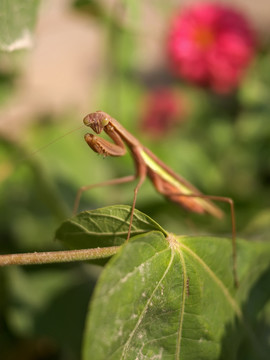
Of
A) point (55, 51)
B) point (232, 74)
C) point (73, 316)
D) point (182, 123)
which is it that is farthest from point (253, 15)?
point (73, 316)

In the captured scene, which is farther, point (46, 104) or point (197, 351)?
point (46, 104)

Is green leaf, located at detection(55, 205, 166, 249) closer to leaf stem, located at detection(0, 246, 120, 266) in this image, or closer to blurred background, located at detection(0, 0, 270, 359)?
leaf stem, located at detection(0, 246, 120, 266)

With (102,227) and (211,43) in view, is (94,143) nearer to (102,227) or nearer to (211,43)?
(102,227)

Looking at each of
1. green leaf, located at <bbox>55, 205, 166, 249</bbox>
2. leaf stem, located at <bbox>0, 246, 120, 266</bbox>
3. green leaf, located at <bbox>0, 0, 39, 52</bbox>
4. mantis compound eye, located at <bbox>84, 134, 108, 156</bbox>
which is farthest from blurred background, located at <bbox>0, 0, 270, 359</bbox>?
leaf stem, located at <bbox>0, 246, 120, 266</bbox>

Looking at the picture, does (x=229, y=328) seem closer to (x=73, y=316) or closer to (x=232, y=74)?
(x=73, y=316)

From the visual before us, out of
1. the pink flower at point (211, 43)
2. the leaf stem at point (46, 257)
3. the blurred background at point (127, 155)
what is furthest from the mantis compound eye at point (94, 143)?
the pink flower at point (211, 43)

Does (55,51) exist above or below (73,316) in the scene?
below

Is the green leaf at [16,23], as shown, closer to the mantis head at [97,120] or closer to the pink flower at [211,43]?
the mantis head at [97,120]
